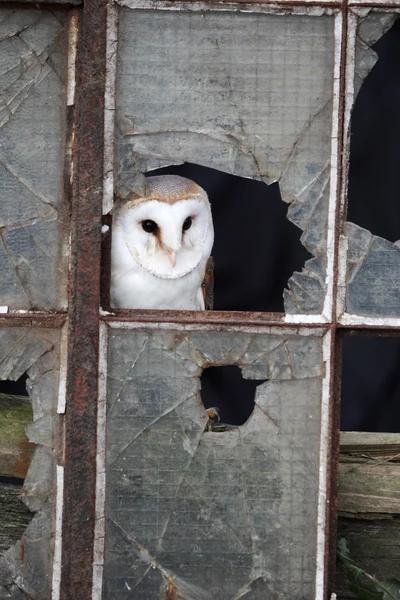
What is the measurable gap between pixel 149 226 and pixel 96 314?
603 millimetres

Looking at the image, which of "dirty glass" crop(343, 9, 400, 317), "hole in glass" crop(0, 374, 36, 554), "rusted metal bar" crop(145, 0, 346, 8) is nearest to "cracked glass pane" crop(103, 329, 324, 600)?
"dirty glass" crop(343, 9, 400, 317)

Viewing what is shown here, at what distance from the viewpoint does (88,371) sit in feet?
8.16

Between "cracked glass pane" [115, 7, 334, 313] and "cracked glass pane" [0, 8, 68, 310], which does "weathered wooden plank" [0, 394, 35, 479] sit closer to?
"cracked glass pane" [0, 8, 68, 310]

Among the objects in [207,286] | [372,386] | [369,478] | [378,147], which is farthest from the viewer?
[372,386]

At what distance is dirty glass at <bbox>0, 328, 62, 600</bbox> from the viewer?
8.32ft

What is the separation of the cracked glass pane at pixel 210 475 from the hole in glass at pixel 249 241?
4.79 ft

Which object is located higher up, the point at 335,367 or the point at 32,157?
the point at 32,157

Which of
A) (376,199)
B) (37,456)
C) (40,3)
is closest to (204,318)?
(37,456)

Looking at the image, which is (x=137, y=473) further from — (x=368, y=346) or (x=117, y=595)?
(x=368, y=346)

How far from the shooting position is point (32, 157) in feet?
8.32

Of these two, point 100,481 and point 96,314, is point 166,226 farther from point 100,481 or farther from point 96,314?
point 100,481

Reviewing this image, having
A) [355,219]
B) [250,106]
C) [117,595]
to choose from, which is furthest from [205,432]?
[355,219]

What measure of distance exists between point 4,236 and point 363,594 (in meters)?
1.29

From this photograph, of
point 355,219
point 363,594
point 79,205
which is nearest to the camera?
point 79,205
